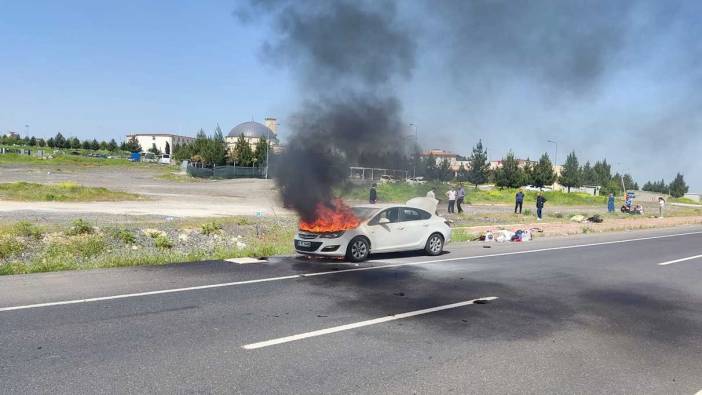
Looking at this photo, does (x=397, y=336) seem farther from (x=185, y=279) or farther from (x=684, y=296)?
(x=684, y=296)

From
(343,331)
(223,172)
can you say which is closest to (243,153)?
(223,172)

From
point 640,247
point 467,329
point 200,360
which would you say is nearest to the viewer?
point 200,360

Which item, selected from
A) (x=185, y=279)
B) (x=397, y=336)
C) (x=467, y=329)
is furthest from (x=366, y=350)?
(x=185, y=279)

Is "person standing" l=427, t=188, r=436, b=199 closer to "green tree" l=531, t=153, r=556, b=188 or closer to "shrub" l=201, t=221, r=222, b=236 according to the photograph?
"shrub" l=201, t=221, r=222, b=236

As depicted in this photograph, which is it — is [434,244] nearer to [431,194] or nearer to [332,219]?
[332,219]

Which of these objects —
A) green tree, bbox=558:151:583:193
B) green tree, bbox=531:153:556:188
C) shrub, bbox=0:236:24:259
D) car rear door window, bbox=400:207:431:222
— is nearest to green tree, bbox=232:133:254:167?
green tree, bbox=531:153:556:188

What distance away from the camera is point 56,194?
33781mm

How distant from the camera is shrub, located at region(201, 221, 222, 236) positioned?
2006cm

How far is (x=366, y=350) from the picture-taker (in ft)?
20.9

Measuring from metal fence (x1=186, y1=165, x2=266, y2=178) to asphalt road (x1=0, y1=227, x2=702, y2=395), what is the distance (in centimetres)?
6082

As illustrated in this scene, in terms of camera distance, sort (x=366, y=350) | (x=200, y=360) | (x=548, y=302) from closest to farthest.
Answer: (x=200, y=360), (x=366, y=350), (x=548, y=302)

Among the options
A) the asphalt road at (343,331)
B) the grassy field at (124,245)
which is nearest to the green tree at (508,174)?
the grassy field at (124,245)

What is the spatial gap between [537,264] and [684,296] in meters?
4.04

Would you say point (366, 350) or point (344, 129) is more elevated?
point (344, 129)
